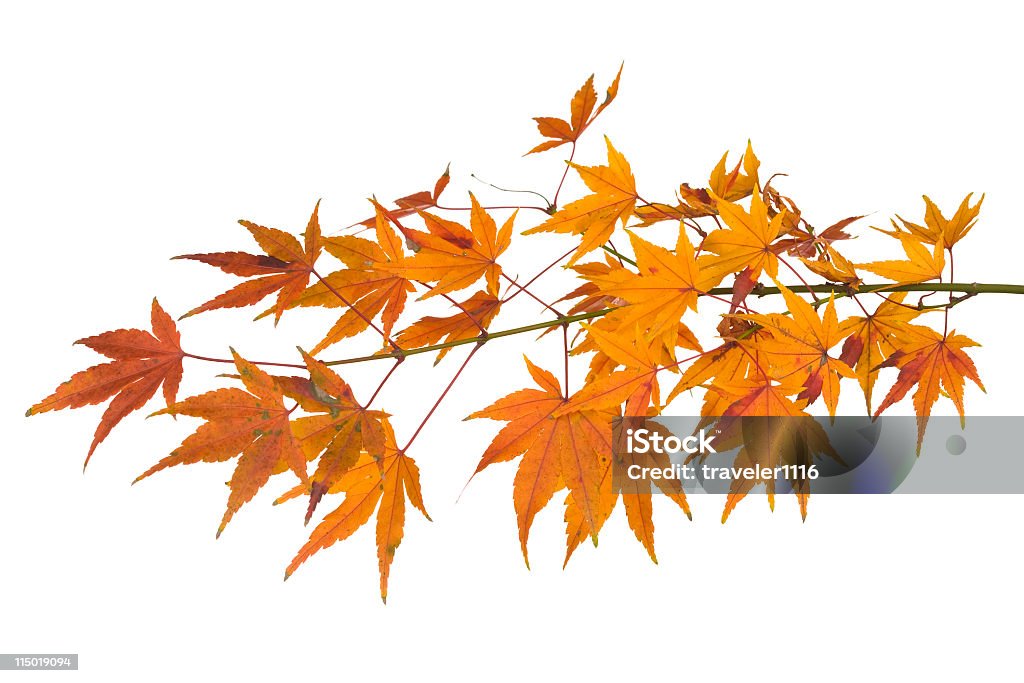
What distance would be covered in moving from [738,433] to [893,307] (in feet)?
0.72

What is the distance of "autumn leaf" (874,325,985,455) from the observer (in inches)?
33.2

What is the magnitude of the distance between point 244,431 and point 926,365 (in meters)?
0.68

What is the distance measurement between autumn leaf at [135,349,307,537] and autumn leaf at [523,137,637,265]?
31cm

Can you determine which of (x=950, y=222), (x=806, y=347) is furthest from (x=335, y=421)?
(x=950, y=222)

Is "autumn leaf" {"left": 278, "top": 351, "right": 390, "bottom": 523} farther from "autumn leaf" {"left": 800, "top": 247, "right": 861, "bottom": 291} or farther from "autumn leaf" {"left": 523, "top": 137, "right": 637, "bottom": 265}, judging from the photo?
"autumn leaf" {"left": 800, "top": 247, "right": 861, "bottom": 291}

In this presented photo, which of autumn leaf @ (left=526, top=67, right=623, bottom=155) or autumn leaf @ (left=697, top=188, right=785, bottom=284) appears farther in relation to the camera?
autumn leaf @ (left=526, top=67, right=623, bottom=155)

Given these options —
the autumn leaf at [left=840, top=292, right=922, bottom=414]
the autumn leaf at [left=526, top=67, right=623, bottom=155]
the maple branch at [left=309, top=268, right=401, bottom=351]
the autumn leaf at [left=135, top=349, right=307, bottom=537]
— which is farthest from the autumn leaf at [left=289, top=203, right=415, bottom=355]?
the autumn leaf at [left=840, top=292, right=922, bottom=414]

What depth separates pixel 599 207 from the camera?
2.80 ft

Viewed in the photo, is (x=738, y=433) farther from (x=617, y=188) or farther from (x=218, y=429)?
(x=218, y=429)

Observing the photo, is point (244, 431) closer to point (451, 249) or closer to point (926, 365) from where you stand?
point (451, 249)

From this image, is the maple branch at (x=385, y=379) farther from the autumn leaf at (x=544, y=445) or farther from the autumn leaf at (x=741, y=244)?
the autumn leaf at (x=741, y=244)

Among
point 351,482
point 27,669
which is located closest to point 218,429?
point 351,482

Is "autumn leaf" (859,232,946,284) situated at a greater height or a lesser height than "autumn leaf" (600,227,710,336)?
greater

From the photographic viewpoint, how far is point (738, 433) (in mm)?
795
